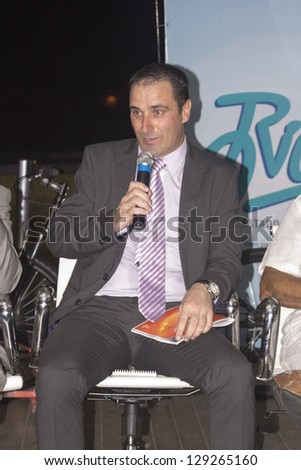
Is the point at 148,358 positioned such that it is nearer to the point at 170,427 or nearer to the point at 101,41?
the point at 170,427

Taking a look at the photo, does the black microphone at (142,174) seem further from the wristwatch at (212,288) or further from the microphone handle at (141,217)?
the wristwatch at (212,288)

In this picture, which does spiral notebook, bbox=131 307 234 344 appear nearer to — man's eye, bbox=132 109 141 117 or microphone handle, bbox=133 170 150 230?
microphone handle, bbox=133 170 150 230

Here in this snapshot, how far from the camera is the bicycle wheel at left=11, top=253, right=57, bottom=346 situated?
16.2ft

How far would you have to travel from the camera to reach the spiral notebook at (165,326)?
283 centimetres

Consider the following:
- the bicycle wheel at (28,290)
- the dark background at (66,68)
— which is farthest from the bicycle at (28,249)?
the dark background at (66,68)

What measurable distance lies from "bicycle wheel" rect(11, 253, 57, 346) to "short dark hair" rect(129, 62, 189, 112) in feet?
6.35

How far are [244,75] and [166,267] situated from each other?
161 centimetres

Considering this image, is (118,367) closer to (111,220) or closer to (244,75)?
(111,220)

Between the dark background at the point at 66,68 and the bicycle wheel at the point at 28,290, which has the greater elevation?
the dark background at the point at 66,68

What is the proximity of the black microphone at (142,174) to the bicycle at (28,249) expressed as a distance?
202cm

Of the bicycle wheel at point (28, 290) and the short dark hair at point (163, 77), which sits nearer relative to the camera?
the short dark hair at point (163, 77)

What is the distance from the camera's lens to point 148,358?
2984 millimetres

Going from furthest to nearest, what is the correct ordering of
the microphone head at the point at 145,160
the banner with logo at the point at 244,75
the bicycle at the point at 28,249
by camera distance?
the bicycle at the point at 28,249, the banner with logo at the point at 244,75, the microphone head at the point at 145,160
